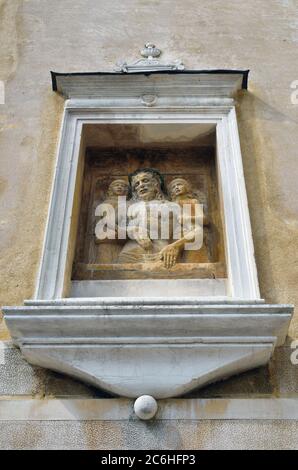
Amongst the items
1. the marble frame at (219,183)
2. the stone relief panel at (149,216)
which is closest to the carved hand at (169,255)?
the stone relief panel at (149,216)

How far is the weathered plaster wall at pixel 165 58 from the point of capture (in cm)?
448

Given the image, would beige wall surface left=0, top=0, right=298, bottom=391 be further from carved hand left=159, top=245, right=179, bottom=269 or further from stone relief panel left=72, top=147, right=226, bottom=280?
carved hand left=159, top=245, right=179, bottom=269

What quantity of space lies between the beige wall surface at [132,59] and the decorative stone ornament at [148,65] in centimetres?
13

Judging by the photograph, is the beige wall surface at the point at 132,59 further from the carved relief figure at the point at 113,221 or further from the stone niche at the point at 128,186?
the carved relief figure at the point at 113,221

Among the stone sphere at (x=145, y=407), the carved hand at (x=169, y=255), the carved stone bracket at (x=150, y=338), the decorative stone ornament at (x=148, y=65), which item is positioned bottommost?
the stone sphere at (x=145, y=407)

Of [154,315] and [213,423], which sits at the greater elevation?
[154,315]

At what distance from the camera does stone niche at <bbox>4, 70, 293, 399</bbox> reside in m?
3.79

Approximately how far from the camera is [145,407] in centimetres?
362

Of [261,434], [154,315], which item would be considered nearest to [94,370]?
[154,315]

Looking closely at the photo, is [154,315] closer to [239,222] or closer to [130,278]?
[130,278]

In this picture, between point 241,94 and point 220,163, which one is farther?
point 241,94

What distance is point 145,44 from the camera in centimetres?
633

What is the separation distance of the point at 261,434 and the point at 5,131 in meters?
3.38

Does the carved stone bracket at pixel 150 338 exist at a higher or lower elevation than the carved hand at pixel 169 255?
lower
